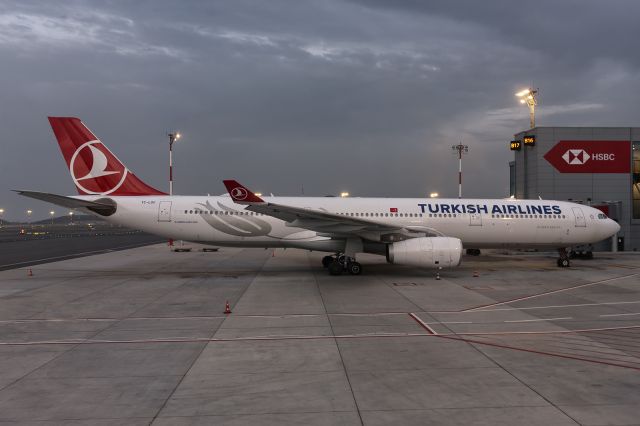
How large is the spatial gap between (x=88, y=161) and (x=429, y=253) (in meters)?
14.3

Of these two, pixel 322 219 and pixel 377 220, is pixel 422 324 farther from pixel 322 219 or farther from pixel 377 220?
pixel 377 220

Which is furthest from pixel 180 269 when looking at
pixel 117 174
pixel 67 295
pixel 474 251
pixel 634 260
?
pixel 634 260

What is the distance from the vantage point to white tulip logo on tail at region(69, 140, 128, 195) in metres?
18.1

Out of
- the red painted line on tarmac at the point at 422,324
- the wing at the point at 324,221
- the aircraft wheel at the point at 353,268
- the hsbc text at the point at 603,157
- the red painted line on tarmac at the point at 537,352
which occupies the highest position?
the hsbc text at the point at 603,157

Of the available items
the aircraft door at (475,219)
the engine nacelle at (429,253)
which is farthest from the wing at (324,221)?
the aircraft door at (475,219)

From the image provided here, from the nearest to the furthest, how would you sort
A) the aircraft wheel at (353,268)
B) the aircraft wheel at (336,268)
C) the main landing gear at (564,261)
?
the aircraft wheel at (336,268)
the aircraft wheel at (353,268)
the main landing gear at (564,261)

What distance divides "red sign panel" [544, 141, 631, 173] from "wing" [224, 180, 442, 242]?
17.5 m

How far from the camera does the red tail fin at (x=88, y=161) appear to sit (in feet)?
59.0

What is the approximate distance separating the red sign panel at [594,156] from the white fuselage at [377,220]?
10021 mm

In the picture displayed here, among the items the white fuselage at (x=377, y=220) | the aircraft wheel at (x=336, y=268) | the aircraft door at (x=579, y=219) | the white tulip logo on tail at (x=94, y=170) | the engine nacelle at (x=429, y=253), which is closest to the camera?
the engine nacelle at (x=429, y=253)

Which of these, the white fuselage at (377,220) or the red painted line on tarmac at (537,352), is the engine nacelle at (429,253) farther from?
the red painted line on tarmac at (537,352)

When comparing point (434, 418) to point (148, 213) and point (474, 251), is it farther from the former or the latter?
point (474, 251)

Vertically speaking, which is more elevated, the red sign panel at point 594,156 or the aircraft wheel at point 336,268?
A: the red sign panel at point 594,156

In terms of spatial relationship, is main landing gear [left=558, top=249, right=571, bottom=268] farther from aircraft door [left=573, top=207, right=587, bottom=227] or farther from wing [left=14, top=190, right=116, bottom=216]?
wing [left=14, top=190, right=116, bottom=216]
